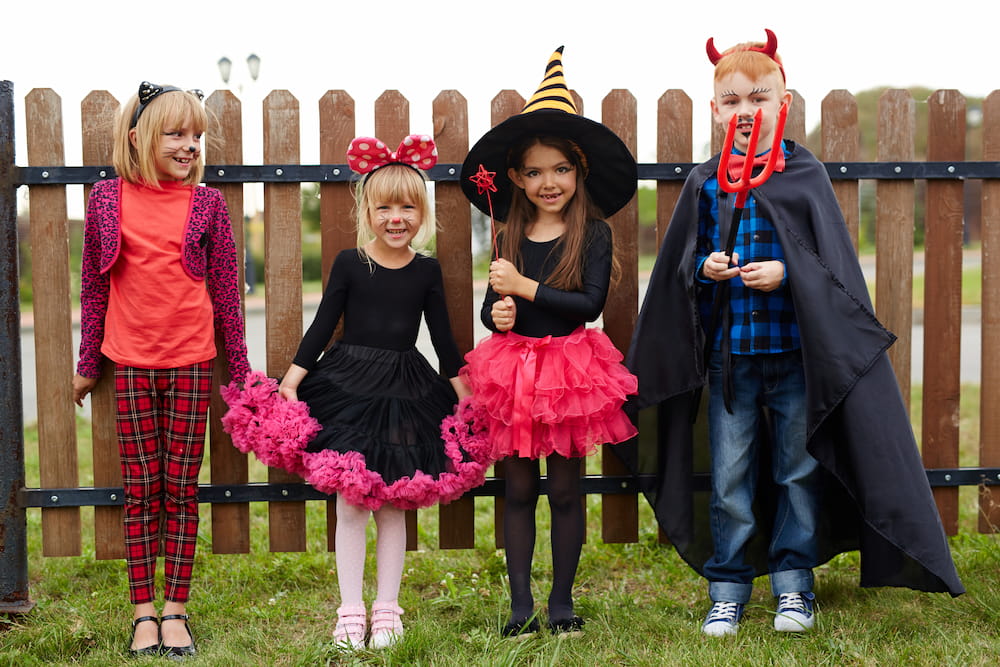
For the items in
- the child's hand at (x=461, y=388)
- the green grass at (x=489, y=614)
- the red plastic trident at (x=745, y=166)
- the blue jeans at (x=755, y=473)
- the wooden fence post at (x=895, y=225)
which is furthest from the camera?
the wooden fence post at (x=895, y=225)

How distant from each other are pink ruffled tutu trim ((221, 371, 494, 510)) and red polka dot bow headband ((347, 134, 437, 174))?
83cm

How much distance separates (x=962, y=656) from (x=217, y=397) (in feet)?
8.96

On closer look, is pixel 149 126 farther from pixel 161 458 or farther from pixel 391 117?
pixel 161 458

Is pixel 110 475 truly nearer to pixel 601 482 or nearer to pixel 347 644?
pixel 347 644

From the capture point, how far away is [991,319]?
367cm

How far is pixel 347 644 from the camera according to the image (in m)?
2.98

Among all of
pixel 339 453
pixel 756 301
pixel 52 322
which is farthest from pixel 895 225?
pixel 52 322

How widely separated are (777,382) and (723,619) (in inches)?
33.0

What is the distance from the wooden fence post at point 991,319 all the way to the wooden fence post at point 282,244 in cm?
272

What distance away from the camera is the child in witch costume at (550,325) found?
→ 2.96m

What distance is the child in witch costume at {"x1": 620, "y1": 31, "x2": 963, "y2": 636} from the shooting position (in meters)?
2.93

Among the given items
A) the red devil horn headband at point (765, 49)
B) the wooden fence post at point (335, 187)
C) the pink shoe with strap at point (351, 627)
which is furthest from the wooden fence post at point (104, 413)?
the red devil horn headband at point (765, 49)

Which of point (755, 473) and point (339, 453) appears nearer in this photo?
point (339, 453)

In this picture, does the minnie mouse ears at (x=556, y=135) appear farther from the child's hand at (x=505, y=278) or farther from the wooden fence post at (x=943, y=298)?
the wooden fence post at (x=943, y=298)
